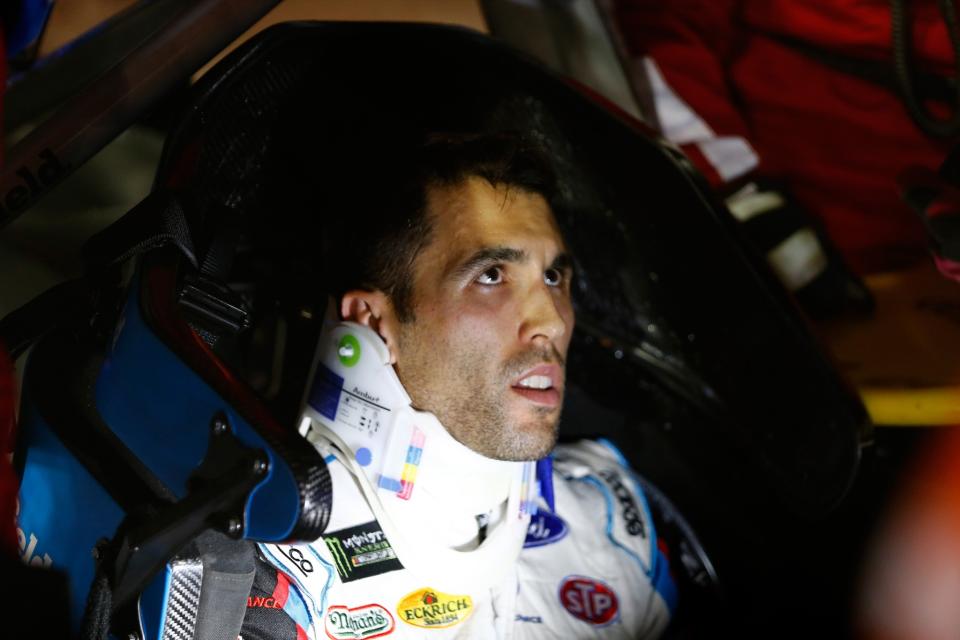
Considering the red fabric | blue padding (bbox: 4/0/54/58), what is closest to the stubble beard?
blue padding (bbox: 4/0/54/58)

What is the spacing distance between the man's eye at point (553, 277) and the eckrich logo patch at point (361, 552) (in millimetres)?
426

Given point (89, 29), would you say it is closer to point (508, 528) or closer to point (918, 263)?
point (508, 528)

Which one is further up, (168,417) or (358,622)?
(168,417)

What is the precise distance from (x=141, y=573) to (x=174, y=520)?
0.25 feet

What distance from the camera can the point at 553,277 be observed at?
137 centimetres

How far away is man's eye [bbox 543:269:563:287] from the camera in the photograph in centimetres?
136

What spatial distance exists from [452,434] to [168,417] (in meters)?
0.44

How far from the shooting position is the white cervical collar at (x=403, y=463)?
3.79 ft

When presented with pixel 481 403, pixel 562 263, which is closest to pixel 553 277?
pixel 562 263

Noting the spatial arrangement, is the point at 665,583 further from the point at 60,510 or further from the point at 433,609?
the point at 60,510

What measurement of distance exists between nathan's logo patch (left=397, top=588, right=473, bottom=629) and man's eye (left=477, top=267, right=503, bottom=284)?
39cm

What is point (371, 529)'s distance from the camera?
1.14m

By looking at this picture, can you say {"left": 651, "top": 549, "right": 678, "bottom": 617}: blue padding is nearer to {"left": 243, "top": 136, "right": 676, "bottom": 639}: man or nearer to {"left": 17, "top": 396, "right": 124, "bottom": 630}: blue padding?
{"left": 243, "top": 136, "right": 676, "bottom": 639}: man

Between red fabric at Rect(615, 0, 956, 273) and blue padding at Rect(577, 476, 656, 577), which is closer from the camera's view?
blue padding at Rect(577, 476, 656, 577)
